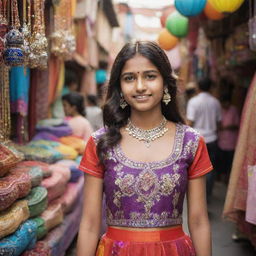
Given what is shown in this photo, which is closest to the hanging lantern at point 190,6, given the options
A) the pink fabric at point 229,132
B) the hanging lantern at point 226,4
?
the hanging lantern at point 226,4

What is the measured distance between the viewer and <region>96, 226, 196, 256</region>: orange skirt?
196 centimetres

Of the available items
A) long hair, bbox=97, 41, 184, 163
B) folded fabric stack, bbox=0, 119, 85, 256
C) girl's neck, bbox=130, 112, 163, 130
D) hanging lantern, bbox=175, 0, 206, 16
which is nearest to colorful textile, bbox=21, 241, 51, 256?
folded fabric stack, bbox=0, 119, 85, 256

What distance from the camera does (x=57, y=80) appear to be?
19.7 feet

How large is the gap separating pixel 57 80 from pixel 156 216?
4275mm

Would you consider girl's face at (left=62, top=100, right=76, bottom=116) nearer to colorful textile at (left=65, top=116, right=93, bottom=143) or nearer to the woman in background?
colorful textile at (left=65, top=116, right=93, bottom=143)

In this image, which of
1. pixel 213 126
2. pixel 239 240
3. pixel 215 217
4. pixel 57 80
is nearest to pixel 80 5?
pixel 57 80

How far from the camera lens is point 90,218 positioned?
2.06m

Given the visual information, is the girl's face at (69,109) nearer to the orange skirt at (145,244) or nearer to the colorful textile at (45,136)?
the colorful textile at (45,136)

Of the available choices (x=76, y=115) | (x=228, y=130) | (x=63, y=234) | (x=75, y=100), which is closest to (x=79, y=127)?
(x=76, y=115)

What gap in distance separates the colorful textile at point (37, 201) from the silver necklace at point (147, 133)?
1.40 m

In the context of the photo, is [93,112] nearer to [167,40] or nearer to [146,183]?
[167,40]

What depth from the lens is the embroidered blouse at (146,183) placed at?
1.97 meters

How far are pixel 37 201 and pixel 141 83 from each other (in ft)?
5.43

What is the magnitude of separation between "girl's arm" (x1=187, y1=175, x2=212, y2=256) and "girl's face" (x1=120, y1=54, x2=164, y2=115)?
0.41 meters
